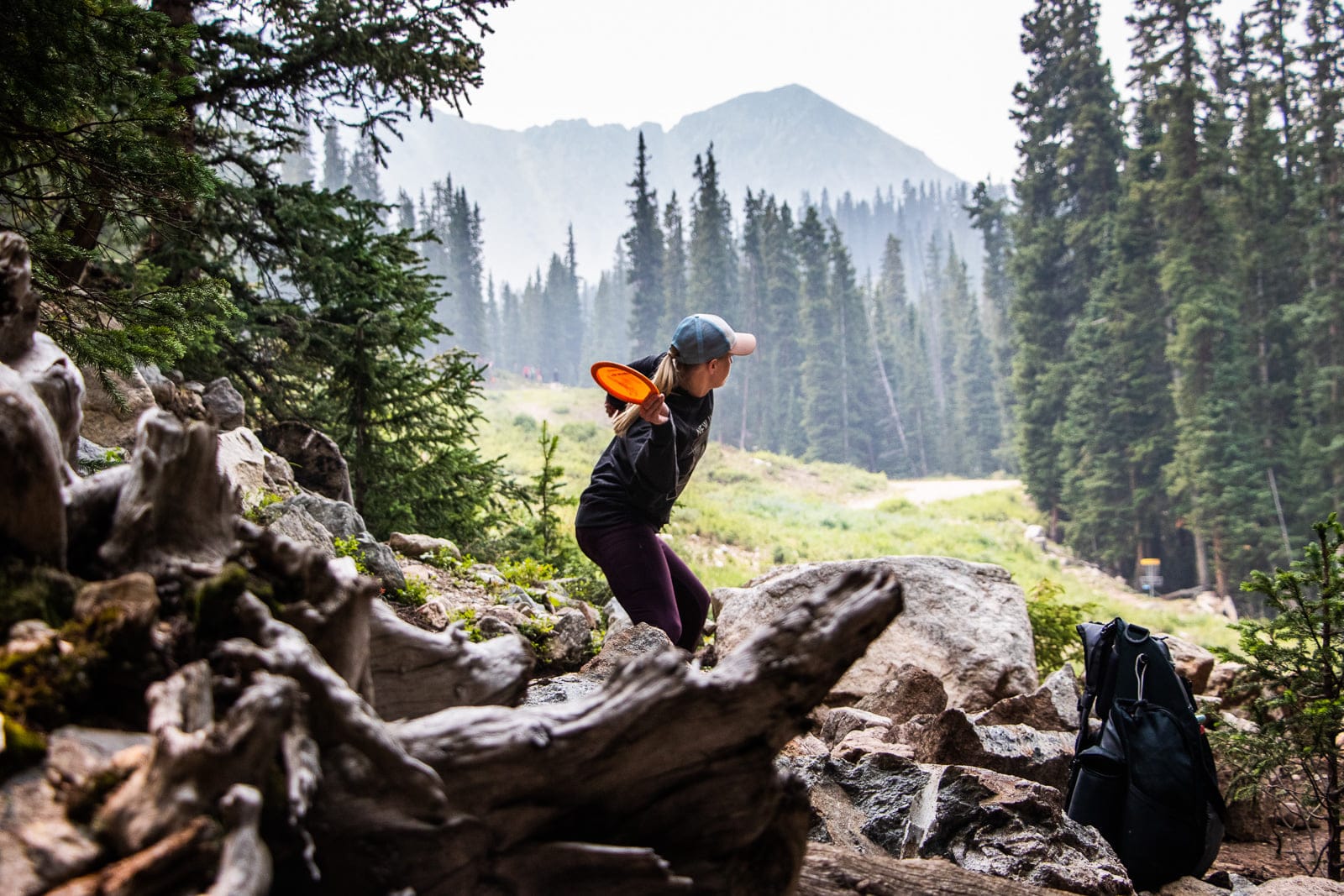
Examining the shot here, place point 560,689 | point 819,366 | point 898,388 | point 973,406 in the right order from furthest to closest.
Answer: point 898,388 → point 973,406 → point 819,366 → point 560,689

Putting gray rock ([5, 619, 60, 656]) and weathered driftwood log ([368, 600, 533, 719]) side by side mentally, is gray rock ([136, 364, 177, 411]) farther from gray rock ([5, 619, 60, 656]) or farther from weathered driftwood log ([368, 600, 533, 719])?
gray rock ([5, 619, 60, 656])

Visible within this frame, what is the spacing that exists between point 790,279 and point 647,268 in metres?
11.0

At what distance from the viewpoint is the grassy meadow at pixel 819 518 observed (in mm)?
21328

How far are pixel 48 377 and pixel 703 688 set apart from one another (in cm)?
180

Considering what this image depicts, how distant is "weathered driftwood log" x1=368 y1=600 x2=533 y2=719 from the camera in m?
2.16

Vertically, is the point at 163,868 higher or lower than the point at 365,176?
lower

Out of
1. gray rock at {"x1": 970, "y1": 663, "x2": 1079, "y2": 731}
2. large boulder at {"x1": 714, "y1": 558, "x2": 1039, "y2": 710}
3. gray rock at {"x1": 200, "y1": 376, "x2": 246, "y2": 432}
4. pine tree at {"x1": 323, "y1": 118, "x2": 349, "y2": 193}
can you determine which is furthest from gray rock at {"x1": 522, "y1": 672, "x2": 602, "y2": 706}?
pine tree at {"x1": 323, "y1": 118, "x2": 349, "y2": 193}

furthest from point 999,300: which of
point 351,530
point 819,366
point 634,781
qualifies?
point 634,781

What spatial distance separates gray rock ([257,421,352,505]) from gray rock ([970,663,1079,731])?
594 centimetres

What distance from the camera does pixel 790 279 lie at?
61.9 meters

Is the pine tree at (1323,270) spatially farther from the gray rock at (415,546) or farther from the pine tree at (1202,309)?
the gray rock at (415,546)

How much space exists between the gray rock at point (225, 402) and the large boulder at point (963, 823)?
6.29 m

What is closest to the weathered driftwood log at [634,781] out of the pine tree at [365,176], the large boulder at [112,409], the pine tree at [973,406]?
the large boulder at [112,409]

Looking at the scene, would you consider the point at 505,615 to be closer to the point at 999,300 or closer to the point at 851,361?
the point at 851,361
